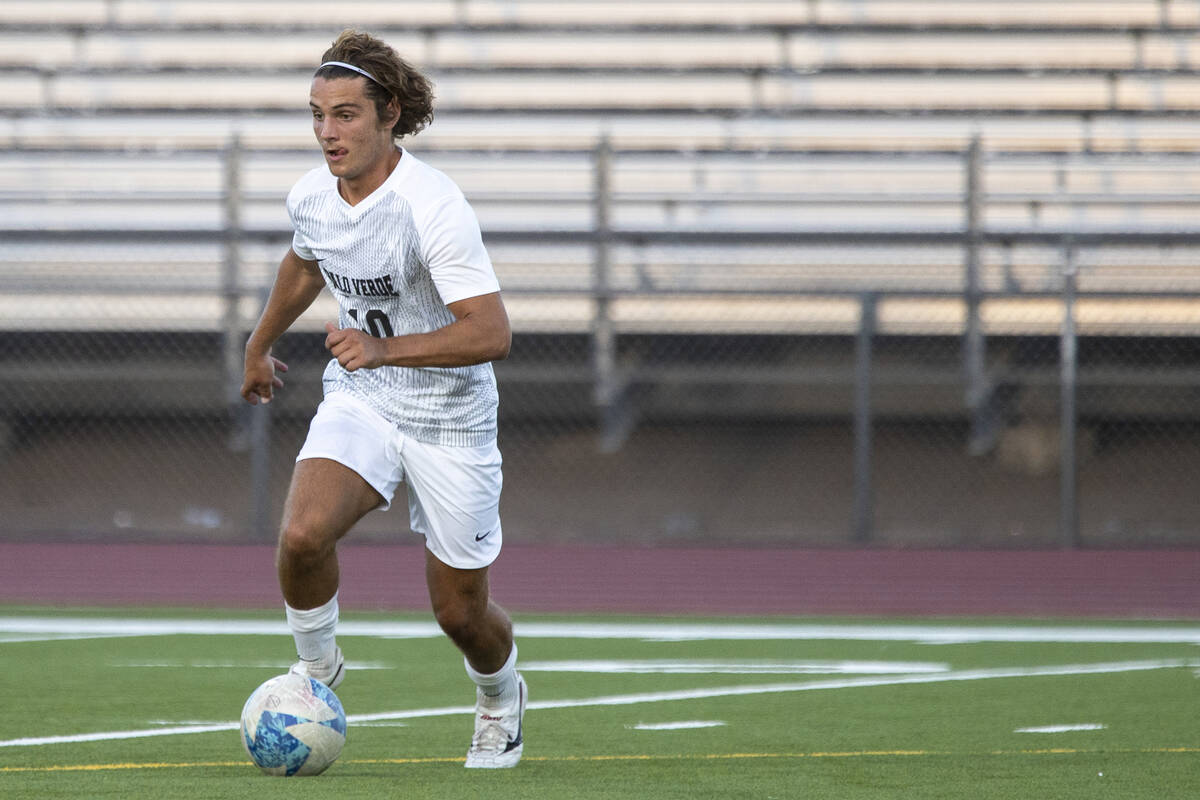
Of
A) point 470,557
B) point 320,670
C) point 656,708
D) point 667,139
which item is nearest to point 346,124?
point 470,557

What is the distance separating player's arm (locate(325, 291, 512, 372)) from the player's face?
0.41 meters

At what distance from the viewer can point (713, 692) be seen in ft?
20.1

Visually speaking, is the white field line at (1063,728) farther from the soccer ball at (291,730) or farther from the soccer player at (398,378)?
the soccer ball at (291,730)

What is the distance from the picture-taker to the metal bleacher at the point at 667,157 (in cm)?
1220

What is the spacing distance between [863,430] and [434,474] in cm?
713

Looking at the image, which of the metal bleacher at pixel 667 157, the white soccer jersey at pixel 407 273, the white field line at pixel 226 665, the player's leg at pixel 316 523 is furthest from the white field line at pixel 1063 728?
the metal bleacher at pixel 667 157

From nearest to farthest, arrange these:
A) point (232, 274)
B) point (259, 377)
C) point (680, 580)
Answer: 1. point (259, 377)
2. point (680, 580)
3. point (232, 274)

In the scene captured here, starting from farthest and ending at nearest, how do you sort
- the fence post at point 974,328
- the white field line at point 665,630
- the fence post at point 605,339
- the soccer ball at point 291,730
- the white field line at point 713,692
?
the fence post at point 605,339
the fence post at point 974,328
the white field line at point 665,630
the white field line at point 713,692
the soccer ball at point 291,730

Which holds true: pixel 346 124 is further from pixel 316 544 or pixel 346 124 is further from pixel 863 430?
pixel 863 430

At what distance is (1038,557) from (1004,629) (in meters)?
2.13

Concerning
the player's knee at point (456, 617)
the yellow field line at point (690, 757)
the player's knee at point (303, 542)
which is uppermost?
the player's knee at point (303, 542)

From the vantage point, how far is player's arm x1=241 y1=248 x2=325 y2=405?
445 centimetres

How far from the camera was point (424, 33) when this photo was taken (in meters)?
14.3

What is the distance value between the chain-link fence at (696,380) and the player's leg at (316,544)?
24.4 ft
